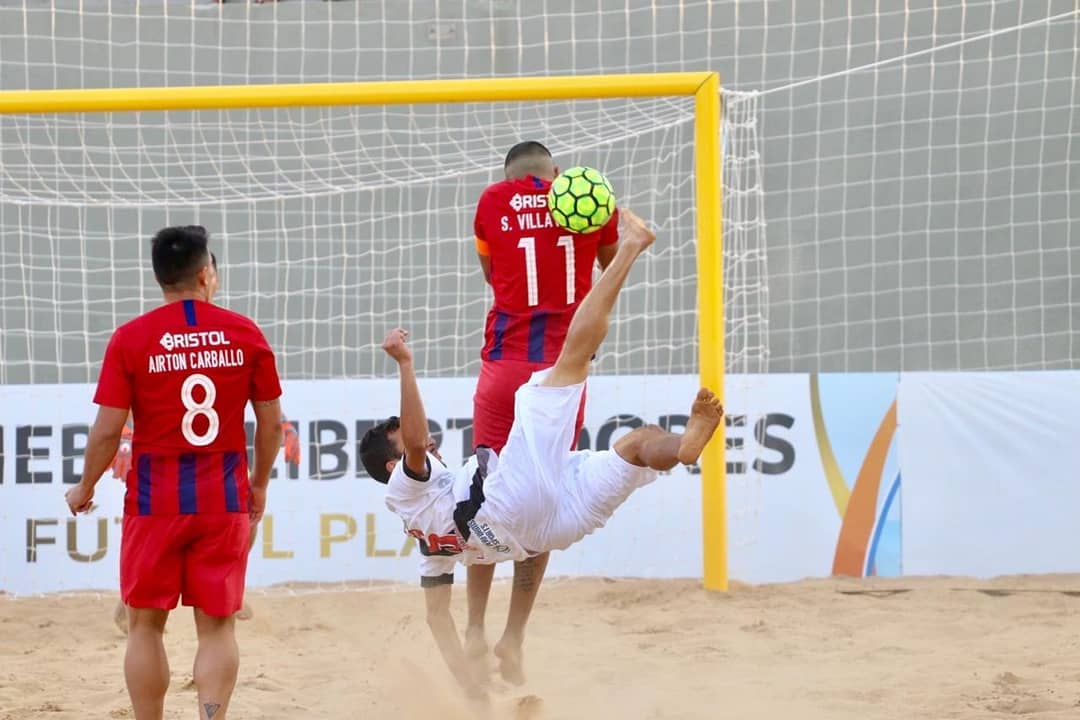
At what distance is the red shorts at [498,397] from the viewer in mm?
5367

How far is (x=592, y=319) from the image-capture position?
15.4 ft

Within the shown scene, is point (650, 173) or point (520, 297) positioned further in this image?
point (650, 173)

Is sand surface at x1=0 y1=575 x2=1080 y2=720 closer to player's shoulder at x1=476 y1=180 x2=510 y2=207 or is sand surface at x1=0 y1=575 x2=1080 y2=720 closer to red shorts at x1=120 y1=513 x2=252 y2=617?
red shorts at x1=120 y1=513 x2=252 y2=617

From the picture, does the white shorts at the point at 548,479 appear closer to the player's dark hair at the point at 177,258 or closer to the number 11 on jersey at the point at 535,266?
the number 11 on jersey at the point at 535,266

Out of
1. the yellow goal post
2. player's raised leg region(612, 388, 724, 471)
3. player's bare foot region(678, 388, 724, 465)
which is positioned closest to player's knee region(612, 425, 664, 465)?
player's raised leg region(612, 388, 724, 471)

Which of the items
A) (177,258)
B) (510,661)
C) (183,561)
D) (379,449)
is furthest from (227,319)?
(510,661)

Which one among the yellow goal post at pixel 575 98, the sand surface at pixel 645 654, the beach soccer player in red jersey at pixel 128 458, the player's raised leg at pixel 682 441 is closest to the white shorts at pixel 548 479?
the player's raised leg at pixel 682 441

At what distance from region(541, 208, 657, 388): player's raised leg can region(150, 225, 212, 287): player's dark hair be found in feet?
4.23

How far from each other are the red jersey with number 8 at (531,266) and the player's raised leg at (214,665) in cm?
166

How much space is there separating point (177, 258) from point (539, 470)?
1425 mm

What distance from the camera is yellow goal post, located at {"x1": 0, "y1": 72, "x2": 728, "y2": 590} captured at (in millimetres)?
6938

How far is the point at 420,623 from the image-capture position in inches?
289

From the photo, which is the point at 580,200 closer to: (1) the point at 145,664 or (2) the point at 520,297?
(2) the point at 520,297

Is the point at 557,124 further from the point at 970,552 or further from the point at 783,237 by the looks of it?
the point at 970,552
